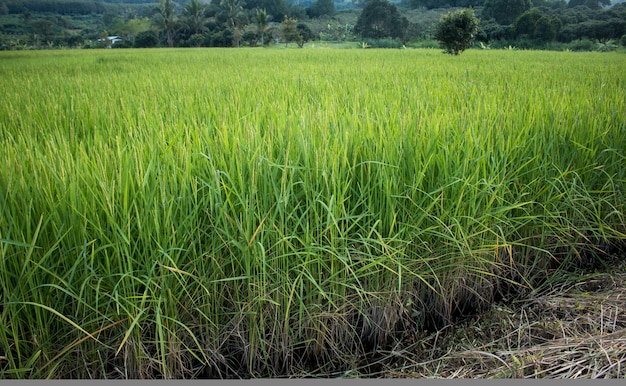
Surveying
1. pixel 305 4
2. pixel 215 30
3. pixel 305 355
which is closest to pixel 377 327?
pixel 305 355

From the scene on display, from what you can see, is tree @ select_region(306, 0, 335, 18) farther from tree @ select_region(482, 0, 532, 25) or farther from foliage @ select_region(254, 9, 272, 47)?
tree @ select_region(482, 0, 532, 25)

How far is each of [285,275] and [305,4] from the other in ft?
50.9

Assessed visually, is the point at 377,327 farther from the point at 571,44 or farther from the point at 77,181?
the point at 571,44

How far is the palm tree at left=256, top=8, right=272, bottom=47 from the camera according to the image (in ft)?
49.5

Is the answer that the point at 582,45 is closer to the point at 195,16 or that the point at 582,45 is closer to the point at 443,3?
the point at 443,3

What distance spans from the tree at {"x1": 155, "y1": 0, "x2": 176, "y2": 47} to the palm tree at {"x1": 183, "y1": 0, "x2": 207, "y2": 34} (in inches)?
21.6

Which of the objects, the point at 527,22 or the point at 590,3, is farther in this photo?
the point at 527,22

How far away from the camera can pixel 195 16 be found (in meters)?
16.8

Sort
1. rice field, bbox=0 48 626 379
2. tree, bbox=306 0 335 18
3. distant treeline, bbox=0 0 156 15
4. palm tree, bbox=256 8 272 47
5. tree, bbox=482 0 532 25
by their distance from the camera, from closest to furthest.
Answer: rice field, bbox=0 48 626 379
distant treeline, bbox=0 0 156 15
tree, bbox=482 0 532 25
tree, bbox=306 0 335 18
palm tree, bbox=256 8 272 47

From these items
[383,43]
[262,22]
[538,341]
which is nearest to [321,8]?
[262,22]

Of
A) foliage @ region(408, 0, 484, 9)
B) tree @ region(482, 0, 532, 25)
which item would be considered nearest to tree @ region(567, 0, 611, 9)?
tree @ region(482, 0, 532, 25)

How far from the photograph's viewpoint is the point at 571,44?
8.07 metres

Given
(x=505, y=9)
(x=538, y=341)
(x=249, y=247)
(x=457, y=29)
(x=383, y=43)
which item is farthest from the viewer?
(x=383, y=43)

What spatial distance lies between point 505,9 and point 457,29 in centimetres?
208
